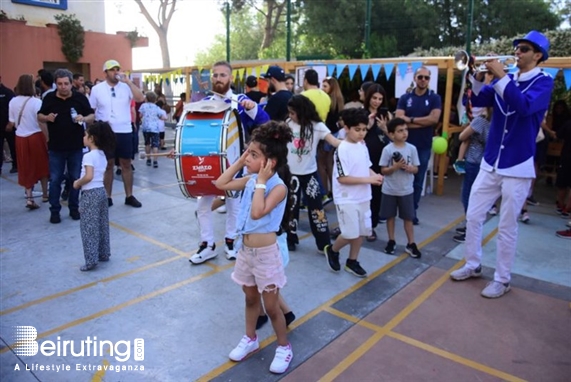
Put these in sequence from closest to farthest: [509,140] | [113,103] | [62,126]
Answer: [509,140]
[62,126]
[113,103]

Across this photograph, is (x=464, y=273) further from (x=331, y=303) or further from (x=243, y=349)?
(x=243, y=349)

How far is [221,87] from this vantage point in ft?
14.1

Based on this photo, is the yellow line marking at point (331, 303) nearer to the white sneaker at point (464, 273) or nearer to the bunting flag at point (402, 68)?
the white sneaker at point (464, 273)

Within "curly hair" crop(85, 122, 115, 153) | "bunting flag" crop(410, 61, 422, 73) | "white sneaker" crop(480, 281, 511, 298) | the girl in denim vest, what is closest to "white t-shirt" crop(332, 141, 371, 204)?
the girl in denim vest

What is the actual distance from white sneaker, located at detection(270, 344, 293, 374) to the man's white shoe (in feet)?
0.65

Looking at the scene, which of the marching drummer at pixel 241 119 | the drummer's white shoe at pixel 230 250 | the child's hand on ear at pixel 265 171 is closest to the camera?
the child's hand on ear at pixel 265 171

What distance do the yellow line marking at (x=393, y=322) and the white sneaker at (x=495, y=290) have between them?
0.40m

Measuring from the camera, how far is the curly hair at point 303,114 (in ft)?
14.8

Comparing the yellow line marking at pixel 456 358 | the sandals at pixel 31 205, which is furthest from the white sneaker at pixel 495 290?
the sandals at pixel 31 205

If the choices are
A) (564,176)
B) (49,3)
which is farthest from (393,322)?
(49,3)

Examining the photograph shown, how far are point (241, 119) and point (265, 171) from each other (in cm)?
167

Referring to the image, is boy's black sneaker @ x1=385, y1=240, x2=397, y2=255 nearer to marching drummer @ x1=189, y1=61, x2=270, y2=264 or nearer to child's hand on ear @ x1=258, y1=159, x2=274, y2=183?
marching drummer @ x1=189, y1=61, x2=270, y2=264

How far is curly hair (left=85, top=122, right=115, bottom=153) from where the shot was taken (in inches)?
175

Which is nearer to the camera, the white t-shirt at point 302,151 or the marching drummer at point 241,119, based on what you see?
the marching drummer at point 241,119
